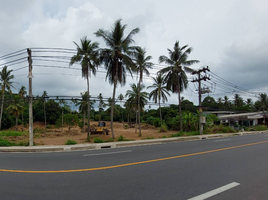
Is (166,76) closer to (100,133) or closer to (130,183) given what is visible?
(100,133)

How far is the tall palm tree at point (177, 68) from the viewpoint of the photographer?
87.2 feet

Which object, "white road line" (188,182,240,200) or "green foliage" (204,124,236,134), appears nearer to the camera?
"white road line" (188,182,240,200)

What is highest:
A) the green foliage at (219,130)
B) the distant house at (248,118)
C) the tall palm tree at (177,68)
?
the tall palm tree at (177,68)

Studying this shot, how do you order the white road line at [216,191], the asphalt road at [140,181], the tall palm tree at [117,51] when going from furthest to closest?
the tall palm tree at [117,51] < the asphalt road at [140,181] < the white road line at [216,191]

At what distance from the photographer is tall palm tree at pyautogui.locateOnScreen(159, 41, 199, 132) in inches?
1047

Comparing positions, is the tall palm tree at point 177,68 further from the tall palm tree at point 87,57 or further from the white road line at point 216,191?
the white road line at point 216,191

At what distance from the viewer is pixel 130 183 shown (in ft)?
16.0

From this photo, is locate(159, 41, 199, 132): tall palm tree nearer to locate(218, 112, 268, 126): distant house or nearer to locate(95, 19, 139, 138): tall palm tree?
locate(95, 19, 139, 138): tall palm tree

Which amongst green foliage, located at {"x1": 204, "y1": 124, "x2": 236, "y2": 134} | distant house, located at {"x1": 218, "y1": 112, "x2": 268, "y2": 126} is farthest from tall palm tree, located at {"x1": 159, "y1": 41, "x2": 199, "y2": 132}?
Result: distant house, located at {"x1": 218, "y1": 112, "x2": 268, "y2": 126}

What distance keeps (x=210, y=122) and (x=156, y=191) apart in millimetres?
29795

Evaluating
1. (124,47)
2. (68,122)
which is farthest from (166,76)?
(68,122)

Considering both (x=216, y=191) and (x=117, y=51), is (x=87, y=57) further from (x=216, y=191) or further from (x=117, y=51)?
(x=216, y=191)

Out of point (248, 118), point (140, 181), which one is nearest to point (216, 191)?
point (140, 181)

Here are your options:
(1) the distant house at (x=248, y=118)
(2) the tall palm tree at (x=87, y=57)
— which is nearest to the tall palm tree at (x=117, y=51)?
(2) the tall palm tree at (x=87, y=57)
